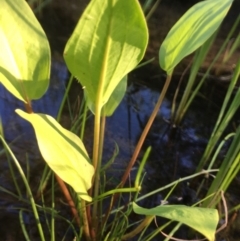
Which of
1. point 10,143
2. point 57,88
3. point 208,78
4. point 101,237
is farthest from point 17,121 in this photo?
point 208,78

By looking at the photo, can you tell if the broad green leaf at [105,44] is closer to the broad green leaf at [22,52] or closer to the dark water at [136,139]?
the broad green leaf at [22,52]

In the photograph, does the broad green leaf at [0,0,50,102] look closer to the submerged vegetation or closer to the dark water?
the submerged vegetation

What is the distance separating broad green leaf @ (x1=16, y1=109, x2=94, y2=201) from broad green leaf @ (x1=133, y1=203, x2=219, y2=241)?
0.32 ft

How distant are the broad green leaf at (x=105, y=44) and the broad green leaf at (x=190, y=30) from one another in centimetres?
8

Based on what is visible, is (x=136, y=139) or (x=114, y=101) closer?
(x=114, y=101)

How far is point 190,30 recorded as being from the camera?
1.63ft

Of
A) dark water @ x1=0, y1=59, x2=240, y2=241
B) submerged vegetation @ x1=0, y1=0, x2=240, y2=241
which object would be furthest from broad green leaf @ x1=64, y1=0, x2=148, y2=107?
dark water @ x1=0, y1=59, x2=240, y2=241

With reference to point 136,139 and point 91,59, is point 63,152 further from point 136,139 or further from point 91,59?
point 136,139

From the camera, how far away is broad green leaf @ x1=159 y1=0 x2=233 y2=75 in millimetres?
479

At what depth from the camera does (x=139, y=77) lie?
110 centimetres

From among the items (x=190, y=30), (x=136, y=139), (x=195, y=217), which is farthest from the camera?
(x=136, y=139)

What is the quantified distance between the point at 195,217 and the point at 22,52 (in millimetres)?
236

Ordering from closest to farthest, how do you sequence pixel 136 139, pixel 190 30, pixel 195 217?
pixel 195 217, pixel 190 30, pixel 136 139

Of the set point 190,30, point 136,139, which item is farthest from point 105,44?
point 136,139
